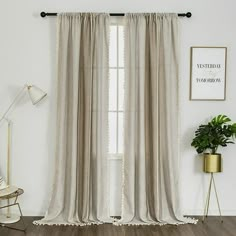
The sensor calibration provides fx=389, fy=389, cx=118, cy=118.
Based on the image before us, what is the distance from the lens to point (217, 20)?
14.4ft

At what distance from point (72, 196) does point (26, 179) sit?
599 mm

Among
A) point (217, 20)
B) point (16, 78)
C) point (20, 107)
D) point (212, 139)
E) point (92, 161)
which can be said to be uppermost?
point (217, 20)

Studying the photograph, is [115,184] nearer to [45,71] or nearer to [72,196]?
[72,196]

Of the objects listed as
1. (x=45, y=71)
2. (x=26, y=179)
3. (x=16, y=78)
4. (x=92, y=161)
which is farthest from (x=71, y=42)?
(x=26, y=179)

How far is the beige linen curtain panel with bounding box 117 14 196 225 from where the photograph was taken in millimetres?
4238

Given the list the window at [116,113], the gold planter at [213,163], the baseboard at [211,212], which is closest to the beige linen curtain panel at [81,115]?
the window at [116,113]

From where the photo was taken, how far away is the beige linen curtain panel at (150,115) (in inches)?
167

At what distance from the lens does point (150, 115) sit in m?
4.27

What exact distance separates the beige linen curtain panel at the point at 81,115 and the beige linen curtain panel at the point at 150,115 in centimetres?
26

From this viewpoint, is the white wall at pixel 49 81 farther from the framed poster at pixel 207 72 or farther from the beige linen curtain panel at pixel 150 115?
the beige linen curtain panel at pixel 150 115

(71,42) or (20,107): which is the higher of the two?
(71,42)

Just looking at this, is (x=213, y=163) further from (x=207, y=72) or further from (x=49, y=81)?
(x=49, y=81)

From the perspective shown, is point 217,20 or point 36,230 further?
point 217,20

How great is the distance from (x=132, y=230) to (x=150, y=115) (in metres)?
1.23
